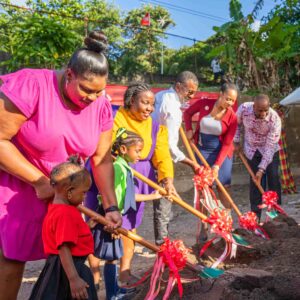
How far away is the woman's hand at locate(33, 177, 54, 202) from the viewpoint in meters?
2.19

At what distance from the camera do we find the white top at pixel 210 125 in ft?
15.8

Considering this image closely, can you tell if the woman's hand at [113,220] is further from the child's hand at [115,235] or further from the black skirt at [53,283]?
the black skirt at [53,283]

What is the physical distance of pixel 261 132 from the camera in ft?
17.0

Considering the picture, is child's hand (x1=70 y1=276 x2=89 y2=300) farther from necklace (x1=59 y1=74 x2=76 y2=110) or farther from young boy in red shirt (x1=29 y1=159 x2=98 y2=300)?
necklace (x1=59 y1=74 x2=76 y2=110)

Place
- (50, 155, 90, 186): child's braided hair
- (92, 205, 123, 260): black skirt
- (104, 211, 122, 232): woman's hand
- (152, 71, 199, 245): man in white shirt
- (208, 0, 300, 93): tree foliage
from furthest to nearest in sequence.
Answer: (208, 0, 300, 93): tree foliage → (152, 71, 199, 245): man in white shirt → (92, 205, 123, 260): black skirt → (104, 211, 122, 232): woman's hand → (50, 155, 90, 186): child's braided hair

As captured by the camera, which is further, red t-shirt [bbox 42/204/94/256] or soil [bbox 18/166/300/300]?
soil [bbox 18/166/300/300]

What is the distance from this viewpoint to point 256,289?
2.60 m

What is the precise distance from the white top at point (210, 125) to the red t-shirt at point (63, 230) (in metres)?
2.76

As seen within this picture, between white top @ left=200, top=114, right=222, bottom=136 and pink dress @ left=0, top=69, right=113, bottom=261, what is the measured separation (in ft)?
8.47

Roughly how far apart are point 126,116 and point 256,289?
1689 millimetres

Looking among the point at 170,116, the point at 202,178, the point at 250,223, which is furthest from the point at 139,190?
the point at 250,223

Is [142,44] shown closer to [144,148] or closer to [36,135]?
[144,148]

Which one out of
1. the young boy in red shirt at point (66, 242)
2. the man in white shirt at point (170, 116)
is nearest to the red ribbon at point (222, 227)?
the man in white shirt at point (170, 116)

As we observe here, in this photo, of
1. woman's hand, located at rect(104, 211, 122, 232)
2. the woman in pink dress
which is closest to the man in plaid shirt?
woman's hand, located at rect(104, 211, 122, 232)
